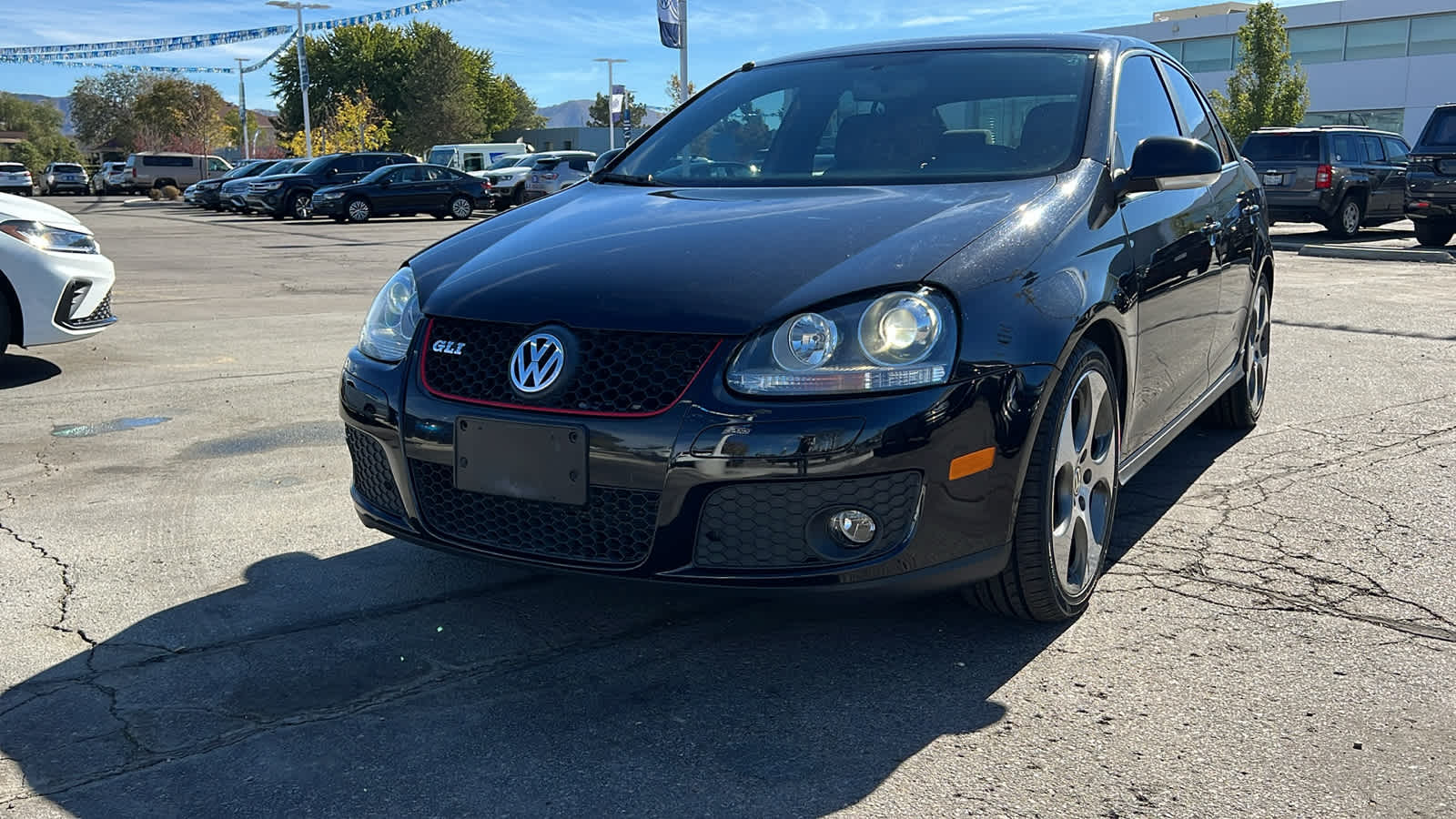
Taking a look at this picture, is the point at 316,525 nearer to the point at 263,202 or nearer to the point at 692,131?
the point at 692,131

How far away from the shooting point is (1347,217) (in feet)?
60.5

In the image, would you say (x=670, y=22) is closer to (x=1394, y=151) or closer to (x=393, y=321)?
(x=1394, y=151)

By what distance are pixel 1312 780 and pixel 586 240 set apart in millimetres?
2094

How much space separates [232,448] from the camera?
546 centimetres

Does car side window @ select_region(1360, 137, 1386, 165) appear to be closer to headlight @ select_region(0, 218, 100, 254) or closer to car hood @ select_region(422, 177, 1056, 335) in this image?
headlight @ select_region(0, 218, 100, 254)

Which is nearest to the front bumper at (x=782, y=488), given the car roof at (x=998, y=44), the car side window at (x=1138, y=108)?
the car side window at (x=1138, y=108)

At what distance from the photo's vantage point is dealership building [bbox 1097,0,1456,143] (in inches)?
1699

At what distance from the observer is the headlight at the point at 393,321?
10.8 feet

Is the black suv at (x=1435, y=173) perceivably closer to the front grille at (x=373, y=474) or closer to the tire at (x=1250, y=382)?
the tire at (x=1250, y=382)

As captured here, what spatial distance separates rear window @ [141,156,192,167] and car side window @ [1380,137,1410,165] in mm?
→ 51529

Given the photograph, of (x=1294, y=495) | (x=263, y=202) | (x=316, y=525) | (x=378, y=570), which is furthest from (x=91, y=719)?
(x=263, y=202)

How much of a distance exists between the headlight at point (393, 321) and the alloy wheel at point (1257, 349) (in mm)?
3549

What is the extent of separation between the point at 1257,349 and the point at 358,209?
25671mm

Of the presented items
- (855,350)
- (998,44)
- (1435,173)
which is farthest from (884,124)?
(1435,173)
